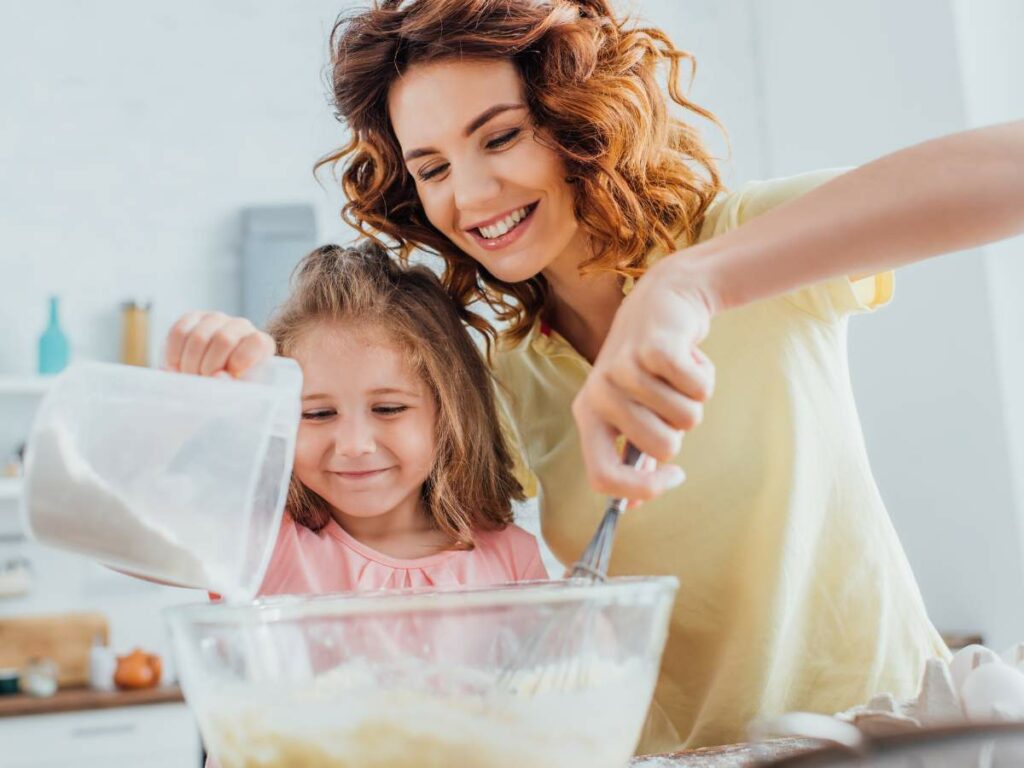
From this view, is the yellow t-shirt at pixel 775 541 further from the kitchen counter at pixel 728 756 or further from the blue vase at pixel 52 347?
the blue vase at pixel 52 347

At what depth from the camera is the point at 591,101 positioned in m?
1.05

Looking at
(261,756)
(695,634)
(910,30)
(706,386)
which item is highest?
(910,30)

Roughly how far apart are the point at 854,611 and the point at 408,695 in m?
0.67

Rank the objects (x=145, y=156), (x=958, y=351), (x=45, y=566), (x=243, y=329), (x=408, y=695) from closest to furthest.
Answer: (x=408, y=695)
(x=243, y=329)
(x=958, y=351)
(x=45, y=566)
(x=145, y=156)

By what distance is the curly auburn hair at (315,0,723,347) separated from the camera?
1.04 m

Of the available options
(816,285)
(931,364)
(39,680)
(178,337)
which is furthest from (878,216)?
(39,680)

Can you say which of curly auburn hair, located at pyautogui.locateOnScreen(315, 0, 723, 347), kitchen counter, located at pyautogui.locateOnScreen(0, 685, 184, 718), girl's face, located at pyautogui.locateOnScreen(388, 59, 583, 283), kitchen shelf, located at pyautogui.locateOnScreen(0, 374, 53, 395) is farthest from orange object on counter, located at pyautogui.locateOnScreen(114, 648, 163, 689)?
girl's face, located at pyautogui.locateOnScreen(388, 59, 583, 283)

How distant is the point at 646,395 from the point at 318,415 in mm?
601

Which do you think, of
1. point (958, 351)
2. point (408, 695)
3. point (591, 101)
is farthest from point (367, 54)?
point (958, 351)

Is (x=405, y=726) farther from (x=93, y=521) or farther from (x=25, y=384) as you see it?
(x=25, y=384)

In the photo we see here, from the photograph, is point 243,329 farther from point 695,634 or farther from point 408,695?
point 695,634

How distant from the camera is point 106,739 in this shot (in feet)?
8.22

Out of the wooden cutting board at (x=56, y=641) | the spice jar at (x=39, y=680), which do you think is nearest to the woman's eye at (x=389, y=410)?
the spice jar at (x=39, y=680)

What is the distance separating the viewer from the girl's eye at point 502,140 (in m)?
1.05
